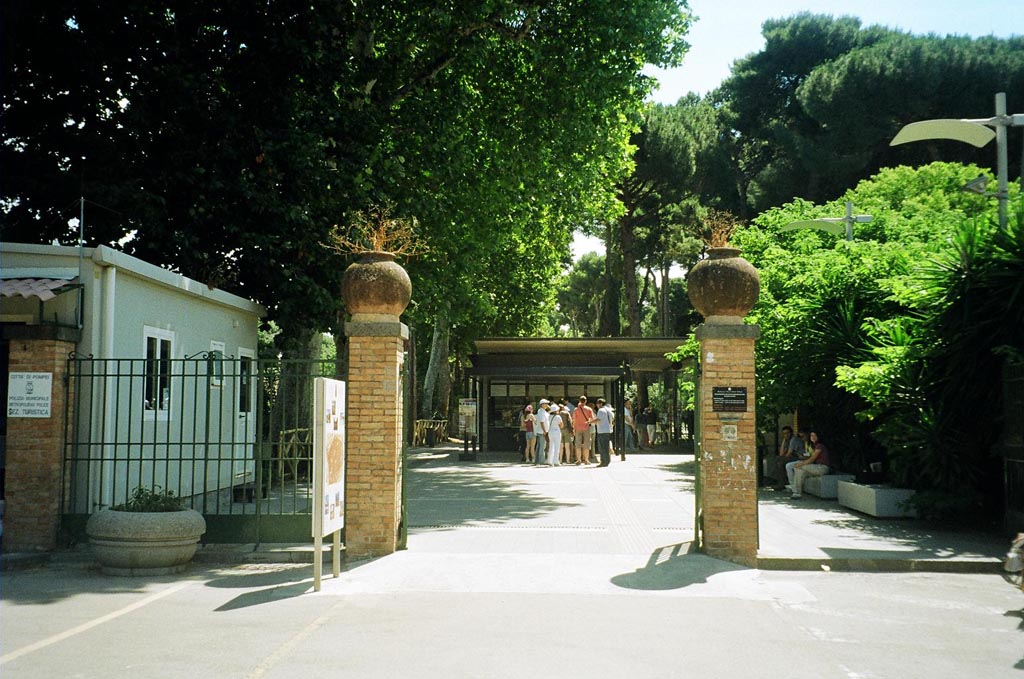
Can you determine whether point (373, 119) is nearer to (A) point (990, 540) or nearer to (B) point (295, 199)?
(B) point (295, 199)

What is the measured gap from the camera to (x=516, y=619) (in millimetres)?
7625

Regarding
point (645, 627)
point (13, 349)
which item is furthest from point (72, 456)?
point (645, 627)

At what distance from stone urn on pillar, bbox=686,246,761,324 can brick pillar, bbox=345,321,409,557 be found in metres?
3.37

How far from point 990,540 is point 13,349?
39.6ft

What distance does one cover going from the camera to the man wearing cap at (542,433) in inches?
1040

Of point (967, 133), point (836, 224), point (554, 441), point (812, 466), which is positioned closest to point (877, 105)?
point (554, 441)

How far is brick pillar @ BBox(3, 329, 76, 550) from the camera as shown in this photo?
10.8 metres

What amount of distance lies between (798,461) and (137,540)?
490 inches

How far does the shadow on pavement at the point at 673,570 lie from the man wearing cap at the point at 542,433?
15431mm

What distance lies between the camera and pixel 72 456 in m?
11.2

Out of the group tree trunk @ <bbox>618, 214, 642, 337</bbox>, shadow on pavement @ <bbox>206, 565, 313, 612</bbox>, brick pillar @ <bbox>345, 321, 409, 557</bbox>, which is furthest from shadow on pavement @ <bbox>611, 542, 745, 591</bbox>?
tree trunk @ <bbox>618, 214, 642, 337</bbox>

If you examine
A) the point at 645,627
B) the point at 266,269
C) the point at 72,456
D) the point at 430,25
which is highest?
the point at 430,25

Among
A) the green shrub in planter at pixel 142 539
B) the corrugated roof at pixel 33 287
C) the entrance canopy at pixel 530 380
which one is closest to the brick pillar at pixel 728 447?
the green shrub in planter at pixel 142 539

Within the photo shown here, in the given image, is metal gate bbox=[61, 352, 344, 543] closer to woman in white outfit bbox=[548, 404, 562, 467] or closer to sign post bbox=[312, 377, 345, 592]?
sign post bbox=[312, 377, 345, 592]
